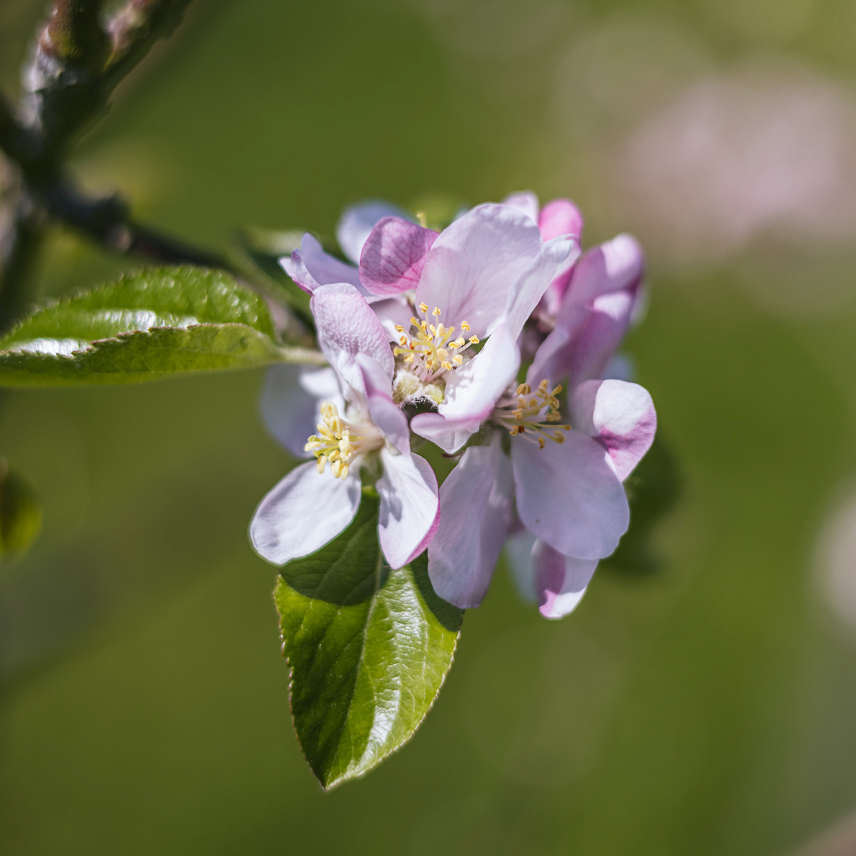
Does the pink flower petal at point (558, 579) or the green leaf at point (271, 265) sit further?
the green leaf at point (271, 265)

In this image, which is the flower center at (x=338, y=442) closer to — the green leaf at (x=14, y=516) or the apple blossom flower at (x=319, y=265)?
the apple blossom flower at (x=319, y=265)

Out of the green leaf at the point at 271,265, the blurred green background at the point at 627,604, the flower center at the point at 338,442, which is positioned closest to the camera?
the flower center at the point at 338,442

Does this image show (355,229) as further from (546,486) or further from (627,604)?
(627,604)

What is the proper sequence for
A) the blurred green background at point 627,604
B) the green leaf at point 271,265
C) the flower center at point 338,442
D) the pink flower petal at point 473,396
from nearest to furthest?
the pink flower petal at point 473,396 → the flower center at point 338,442 → the green leaf at point 271,265 → the blurred green background at point 627,604

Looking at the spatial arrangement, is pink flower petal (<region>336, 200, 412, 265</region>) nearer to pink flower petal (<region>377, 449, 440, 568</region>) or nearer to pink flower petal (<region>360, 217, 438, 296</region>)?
pink flower petal (<region>360, 217, 438, 296</region>)

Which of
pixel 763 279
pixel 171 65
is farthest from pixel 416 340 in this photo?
pixel 763 279

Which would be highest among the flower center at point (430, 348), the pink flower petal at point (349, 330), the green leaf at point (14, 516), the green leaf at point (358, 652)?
the pink flower petal at point (349, 330)

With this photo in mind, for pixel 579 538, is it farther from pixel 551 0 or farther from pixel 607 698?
pixel 551 0

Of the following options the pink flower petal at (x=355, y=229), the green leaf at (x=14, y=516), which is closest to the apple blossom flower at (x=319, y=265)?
the pink flower petal at (x=355, y=229)
